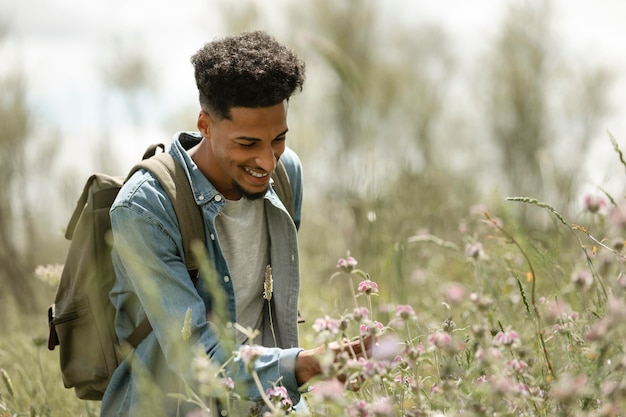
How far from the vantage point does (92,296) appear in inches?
106

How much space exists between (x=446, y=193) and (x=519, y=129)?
5.50 meters

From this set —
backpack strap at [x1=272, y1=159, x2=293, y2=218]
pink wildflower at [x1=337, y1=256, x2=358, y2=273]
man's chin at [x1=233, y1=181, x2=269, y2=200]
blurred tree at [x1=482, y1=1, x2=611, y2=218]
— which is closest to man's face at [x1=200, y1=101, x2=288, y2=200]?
man's chin at [x1=233, y1=181, x2=269, y2=200]

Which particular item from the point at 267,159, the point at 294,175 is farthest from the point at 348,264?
the point at 294,175

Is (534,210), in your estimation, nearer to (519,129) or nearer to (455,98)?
(519,129)

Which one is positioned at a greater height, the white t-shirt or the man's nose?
the man's nose

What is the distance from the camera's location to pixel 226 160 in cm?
264

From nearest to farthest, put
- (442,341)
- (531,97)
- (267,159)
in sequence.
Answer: (442,341), (267,159), (531,97)

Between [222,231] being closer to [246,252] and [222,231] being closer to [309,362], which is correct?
[246,252]

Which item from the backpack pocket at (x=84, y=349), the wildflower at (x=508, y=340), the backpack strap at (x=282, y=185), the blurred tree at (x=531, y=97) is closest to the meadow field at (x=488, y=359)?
the wildflower at (x=508, y=340)

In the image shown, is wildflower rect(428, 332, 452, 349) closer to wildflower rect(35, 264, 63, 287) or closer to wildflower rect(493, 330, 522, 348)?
wildflower rect(493, 330, 522, 348)

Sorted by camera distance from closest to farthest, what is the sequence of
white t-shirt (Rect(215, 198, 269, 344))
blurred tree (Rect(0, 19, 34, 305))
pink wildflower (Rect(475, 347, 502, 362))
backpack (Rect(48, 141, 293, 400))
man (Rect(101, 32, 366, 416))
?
pink wildflower (Rect(475, 347, 502, 362)), man (Rect(101, 32, 366, 416)), backpack (Rect(48, 141, 293, 400)), white t-shirt (Rect(215, 198, 269, 344)), blurred tree (Rect(0, 19, 34, 305))

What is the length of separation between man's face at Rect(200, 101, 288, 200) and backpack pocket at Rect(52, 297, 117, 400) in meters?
0.65

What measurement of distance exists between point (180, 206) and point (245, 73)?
474mm

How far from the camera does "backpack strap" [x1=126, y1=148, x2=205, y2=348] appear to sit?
2562mm
